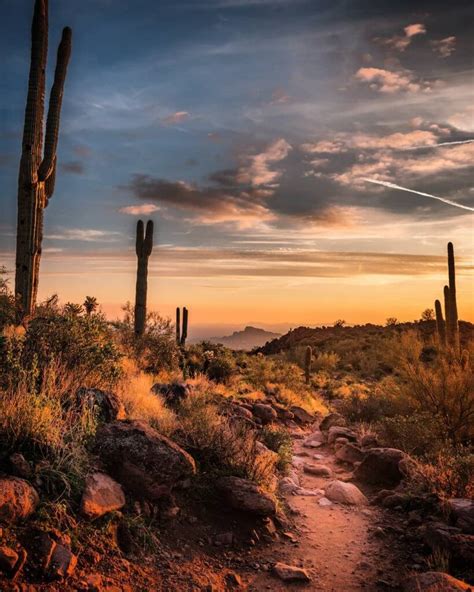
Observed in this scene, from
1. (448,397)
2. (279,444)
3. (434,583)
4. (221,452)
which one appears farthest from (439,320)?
→ (434,583)

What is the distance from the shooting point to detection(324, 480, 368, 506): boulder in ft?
28.6

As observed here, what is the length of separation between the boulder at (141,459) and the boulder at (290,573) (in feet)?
5.40

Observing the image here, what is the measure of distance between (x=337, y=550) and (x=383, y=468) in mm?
3239

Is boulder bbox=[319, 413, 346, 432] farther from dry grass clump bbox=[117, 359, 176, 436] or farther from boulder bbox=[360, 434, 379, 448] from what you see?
dry grass clump bbox=[117, 359, 176, 436]

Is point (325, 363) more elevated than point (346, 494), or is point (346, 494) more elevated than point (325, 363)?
point (325, 363)

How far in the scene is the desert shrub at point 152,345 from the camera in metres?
17.6

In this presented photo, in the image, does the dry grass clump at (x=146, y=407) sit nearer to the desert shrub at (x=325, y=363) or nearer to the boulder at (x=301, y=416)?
the boulder at (x=301, y=416)

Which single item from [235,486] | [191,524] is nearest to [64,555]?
[191,524]

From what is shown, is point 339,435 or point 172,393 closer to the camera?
point 172,393

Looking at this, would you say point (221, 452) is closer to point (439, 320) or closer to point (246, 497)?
point (246, 497)

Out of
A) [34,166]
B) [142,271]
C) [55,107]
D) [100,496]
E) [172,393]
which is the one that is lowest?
[100,496]

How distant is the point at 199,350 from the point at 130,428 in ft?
51.5

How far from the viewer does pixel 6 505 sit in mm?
4816

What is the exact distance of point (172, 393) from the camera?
11594mm
